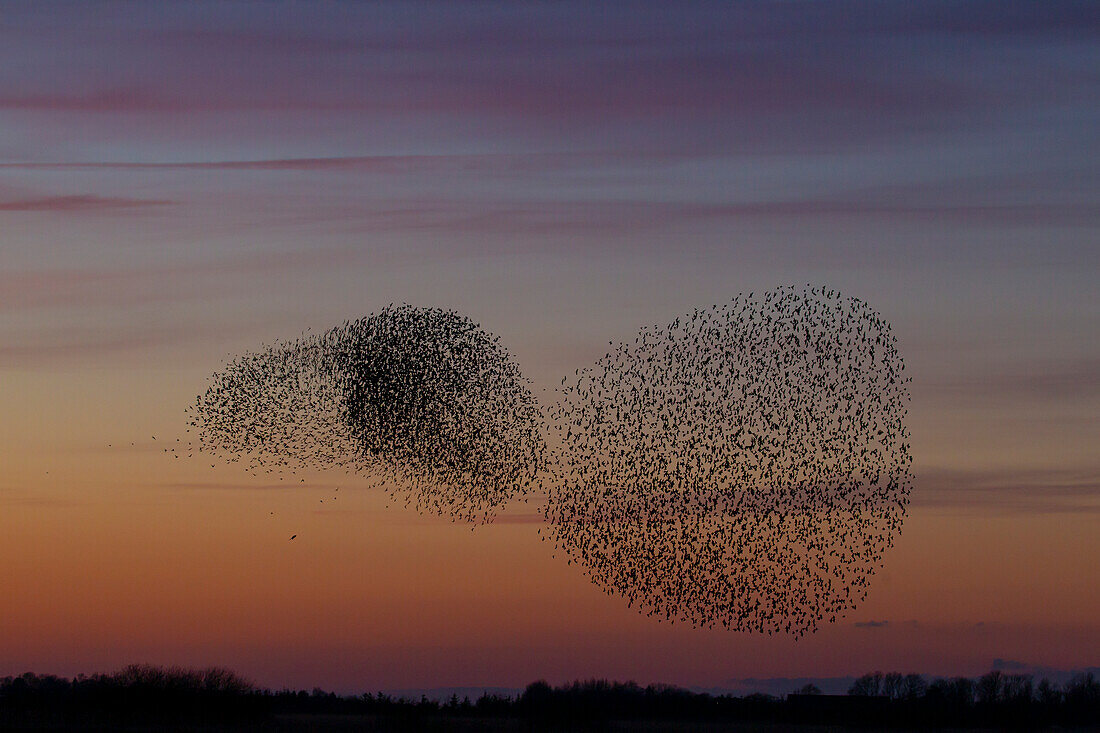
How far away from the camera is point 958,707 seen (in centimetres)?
12362

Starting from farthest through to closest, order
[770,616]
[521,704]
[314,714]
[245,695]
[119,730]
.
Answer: [521,704]
[314,714]
[245,695]
[119,730]
[770,616]

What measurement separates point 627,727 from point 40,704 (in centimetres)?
3683

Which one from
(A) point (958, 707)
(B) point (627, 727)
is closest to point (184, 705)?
(B) point (627, 727)

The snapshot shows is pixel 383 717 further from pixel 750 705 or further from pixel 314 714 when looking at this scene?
pixel 750 705

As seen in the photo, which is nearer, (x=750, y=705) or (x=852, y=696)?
(x=852, y=696)

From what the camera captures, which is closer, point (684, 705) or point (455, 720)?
point (455, 720)

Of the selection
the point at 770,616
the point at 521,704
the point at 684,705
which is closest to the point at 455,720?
the point at 521,704

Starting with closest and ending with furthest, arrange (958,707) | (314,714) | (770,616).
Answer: (770,616)
(314,714)
(958,707)

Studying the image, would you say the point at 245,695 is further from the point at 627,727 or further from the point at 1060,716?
the point at 1060,716

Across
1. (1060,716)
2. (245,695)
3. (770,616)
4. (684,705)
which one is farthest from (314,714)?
(1060,716)

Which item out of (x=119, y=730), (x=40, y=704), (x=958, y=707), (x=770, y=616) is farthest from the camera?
(x=958, y=707)

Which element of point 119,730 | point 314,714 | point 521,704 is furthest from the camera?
point 521,704

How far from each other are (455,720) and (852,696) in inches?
1471

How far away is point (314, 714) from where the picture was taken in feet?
322
